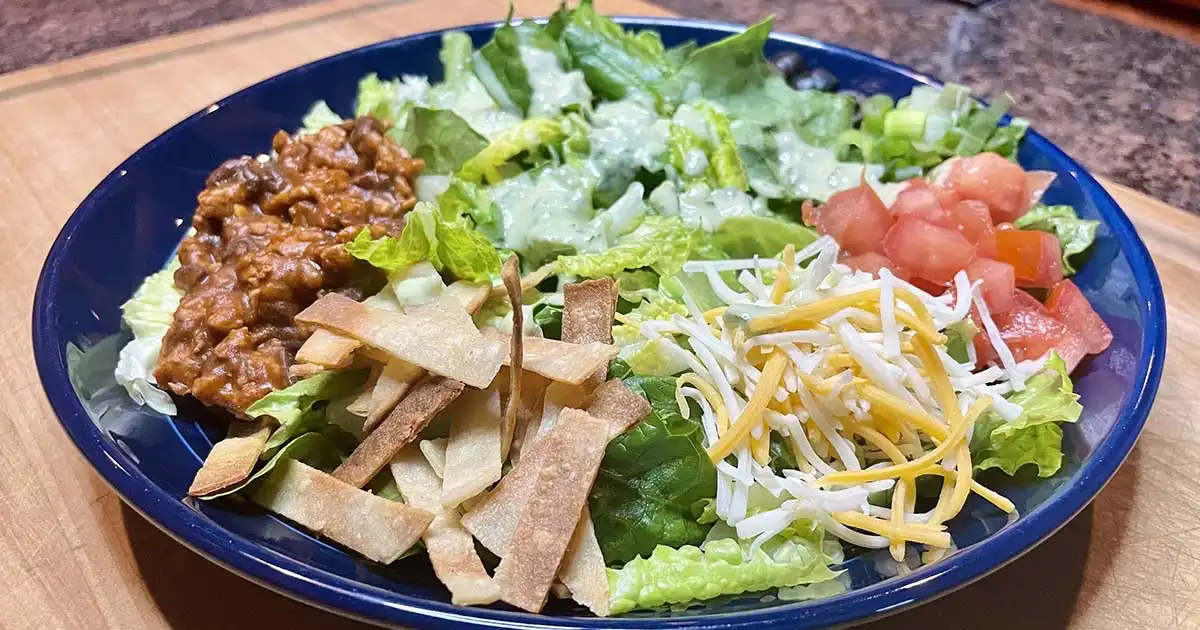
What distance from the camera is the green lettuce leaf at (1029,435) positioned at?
125cm

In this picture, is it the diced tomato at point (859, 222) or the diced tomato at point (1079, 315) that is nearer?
the diced tomato at point (1079, 315)

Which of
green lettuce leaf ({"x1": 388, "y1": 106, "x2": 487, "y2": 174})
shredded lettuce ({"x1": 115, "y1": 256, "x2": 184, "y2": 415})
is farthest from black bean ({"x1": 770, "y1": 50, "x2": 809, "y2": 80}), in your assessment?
shredded lettuce ({"x1": 115, "y1": 256, "x2": 184, "y2": 415})

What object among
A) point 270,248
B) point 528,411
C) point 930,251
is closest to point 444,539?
point 528,411

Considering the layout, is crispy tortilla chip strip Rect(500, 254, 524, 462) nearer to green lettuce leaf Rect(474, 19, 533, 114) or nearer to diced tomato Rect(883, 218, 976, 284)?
diced tomato Rect(883, 218, 976, 284)

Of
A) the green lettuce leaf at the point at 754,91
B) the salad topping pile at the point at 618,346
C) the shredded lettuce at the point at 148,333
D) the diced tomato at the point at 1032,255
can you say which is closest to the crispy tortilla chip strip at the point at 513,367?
the salad topping pile at the point at 618,346

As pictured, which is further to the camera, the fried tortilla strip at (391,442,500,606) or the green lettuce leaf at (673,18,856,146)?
the green lettuce leaf at (673,18,856,146)

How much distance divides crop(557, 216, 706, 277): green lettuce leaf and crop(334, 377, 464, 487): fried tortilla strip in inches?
17.1

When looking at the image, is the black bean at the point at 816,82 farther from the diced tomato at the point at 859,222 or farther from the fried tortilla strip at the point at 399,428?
the fried tortilla strip at the point at 399,428

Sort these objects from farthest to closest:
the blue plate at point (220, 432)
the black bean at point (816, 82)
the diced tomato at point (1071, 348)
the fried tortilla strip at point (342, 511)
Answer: the black bean at point (816, 82) → the diced tomato at point (1071, 348) → the fried tortilla strip at point (342, 511) → the blue plate at point (220, 432)

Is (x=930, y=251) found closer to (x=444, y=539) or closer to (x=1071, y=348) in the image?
(x=1071, y=348)

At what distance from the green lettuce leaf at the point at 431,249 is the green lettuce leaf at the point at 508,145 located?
13.6 inches

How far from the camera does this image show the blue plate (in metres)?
0.97

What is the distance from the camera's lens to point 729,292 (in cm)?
146

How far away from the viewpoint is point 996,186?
1747 millimetres
